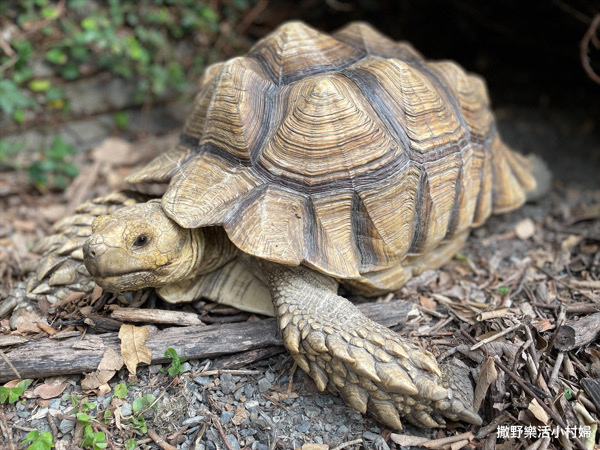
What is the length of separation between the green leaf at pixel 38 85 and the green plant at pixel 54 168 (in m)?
0.47

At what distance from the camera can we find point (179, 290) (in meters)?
2.79

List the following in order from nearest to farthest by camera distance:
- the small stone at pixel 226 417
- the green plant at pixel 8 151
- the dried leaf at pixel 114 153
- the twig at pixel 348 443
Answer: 1. the twig at pixel 348 443
2. the small stone at pixel 226 417
3. the green plant at pixel 8 151
4. the dried leaf at pixel 114 153

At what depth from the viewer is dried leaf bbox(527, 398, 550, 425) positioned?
7.14 feet

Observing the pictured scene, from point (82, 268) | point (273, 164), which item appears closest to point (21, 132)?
point (82, 268)

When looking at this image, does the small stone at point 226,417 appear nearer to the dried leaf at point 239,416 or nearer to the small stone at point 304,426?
the dried leaf at point 239,416

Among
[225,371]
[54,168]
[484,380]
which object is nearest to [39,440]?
[225,371]

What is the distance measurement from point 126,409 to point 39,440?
0.39 m

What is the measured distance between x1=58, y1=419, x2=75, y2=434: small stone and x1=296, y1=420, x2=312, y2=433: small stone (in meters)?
1.12

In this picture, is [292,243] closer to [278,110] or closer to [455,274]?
[278,110]

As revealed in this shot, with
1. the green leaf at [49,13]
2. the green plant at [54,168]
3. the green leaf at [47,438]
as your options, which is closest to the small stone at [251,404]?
the green leaf at [47,438]

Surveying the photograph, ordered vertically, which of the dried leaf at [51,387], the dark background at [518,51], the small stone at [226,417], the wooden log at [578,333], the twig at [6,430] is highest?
the dark background at [518,51]

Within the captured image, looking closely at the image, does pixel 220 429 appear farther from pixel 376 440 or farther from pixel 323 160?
pixel 323 160

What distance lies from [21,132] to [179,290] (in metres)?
2.74

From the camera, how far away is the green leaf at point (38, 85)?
165 inches
